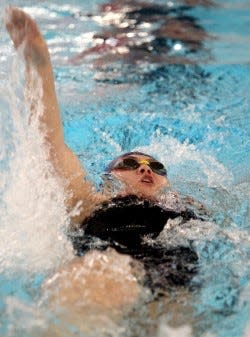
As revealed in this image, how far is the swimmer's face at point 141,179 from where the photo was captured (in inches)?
115

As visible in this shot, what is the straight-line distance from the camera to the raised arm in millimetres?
2488

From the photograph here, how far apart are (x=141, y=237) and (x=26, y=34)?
1023mm

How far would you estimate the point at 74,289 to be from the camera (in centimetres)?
214

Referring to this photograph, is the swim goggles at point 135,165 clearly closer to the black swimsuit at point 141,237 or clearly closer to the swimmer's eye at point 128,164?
the swimmer's eye at point 128,164

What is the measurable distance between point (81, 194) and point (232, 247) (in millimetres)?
764

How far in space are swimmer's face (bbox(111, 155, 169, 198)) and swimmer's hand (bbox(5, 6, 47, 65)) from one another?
797mm

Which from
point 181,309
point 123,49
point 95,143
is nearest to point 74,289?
point 181,309

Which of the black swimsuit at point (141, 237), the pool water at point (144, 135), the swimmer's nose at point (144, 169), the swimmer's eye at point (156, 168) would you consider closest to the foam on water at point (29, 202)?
the pool water at point (144, 135)

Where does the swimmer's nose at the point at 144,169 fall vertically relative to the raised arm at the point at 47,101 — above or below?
below

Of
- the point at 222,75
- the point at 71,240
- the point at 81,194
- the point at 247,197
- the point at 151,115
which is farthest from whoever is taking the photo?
the point at 222,75

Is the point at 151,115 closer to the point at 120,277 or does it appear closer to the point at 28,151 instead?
the point at 28,151

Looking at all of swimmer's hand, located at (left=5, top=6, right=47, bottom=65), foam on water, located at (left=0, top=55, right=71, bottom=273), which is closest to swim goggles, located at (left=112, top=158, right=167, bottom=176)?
foam on water, located at (left=0, top=55, right=71, bottom=273)

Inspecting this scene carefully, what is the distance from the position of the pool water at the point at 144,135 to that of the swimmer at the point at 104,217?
0.22 ft

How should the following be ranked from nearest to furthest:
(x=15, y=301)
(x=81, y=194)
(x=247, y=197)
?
(x=15, y=301)
(x=81, y=194)
(x=247, y=197)
